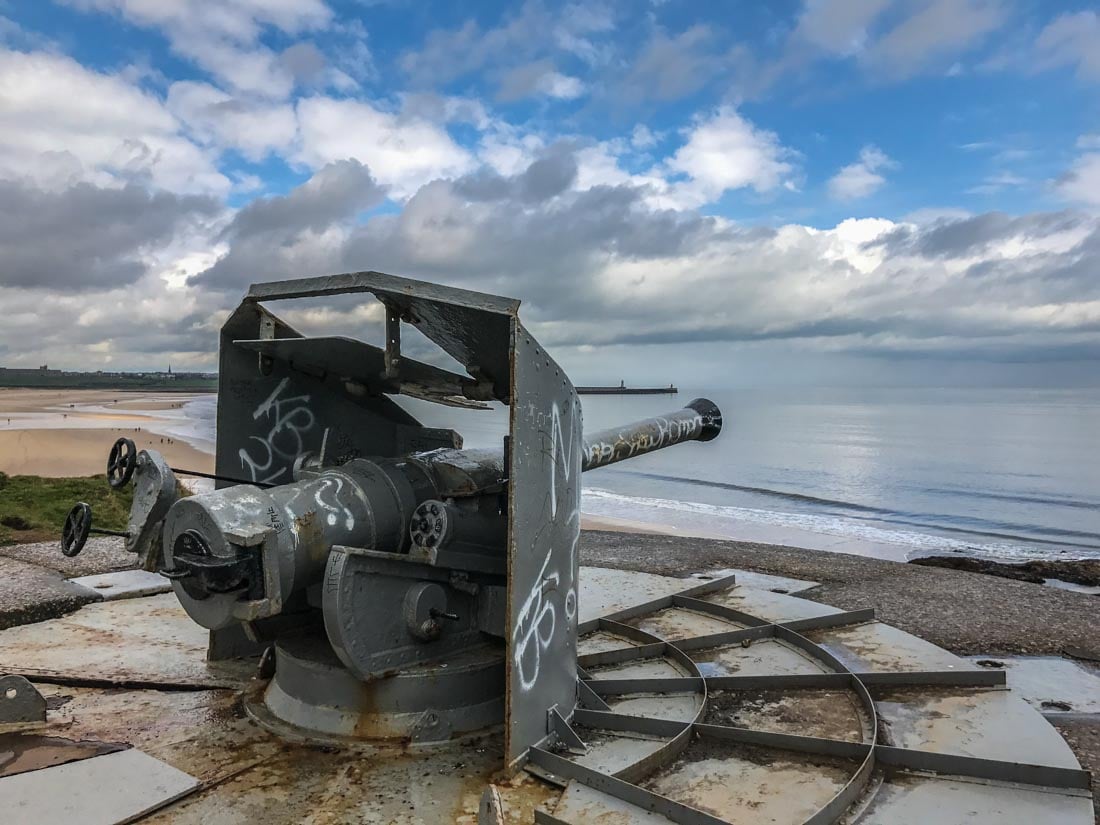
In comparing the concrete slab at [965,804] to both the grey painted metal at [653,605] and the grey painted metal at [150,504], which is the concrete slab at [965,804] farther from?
the grey painted metal at [150,504]

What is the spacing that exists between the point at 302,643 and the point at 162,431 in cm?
4295

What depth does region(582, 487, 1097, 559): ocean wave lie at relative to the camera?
19.0 meters

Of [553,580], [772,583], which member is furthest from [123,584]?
[772,583]

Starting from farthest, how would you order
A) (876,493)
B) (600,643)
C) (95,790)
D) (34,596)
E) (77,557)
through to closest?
(876,493) → (77,557) → (34,596) → (600,643) → (95,790)

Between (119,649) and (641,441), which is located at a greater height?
(641,441)

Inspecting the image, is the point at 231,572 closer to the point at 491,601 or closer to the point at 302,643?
the point at 302,643

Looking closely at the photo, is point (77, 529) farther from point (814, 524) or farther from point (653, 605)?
point (814, 524)

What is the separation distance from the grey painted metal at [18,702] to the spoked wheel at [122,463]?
100cm

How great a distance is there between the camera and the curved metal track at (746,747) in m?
3.29

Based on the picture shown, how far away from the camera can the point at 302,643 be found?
15.1 ft

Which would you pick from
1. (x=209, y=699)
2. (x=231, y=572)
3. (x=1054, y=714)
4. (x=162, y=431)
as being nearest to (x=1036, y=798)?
(x=1054, y=714)

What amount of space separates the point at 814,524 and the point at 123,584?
749 inches

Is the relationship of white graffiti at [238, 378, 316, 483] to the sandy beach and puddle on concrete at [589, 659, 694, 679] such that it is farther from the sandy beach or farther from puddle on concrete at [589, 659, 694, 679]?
the sandy beach

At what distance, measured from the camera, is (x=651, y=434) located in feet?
19.6
